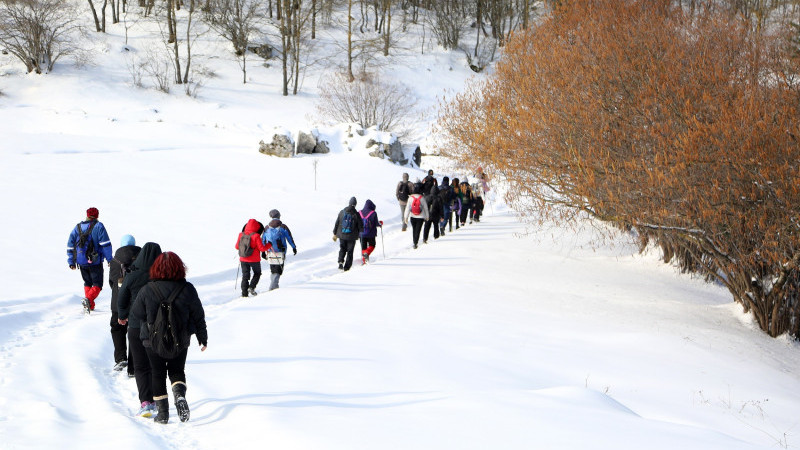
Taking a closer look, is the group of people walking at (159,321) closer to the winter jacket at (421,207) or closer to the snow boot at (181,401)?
the snow boot at (181,401)

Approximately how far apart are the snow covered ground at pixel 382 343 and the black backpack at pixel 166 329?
0.65 metres

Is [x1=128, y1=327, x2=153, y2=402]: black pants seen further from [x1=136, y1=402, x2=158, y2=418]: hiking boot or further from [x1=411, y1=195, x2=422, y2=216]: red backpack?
[x1=411, y1=195, x2=422, y2=216]: red backpack

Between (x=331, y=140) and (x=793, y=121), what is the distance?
23350 mm

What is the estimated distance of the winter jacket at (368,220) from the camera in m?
13.4

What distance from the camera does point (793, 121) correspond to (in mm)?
8641

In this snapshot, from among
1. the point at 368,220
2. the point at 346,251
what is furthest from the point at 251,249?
the point at 368,220

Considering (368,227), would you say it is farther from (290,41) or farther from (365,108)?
(290,41)

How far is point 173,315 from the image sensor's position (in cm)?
515

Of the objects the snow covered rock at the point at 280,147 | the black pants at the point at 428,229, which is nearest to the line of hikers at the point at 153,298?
the black pants at the point at 428,229

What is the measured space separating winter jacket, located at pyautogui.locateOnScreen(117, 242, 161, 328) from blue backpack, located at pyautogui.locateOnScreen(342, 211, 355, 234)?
6.84 m

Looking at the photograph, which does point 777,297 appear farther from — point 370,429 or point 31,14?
point 31,14

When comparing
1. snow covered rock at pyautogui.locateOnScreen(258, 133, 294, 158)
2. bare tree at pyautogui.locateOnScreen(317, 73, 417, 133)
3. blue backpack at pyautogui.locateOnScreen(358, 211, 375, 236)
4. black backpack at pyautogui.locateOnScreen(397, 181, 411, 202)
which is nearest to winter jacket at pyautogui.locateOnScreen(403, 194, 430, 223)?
black backpack at pyautogui.locateOnScreen(397, 181, 411, 202)

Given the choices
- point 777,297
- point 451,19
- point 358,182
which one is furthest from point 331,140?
point 451,19

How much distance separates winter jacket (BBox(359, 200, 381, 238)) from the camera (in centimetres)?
1337
